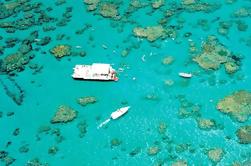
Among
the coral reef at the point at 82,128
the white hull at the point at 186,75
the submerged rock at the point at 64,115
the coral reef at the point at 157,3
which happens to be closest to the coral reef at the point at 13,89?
the submerged rock at the point at 64,115

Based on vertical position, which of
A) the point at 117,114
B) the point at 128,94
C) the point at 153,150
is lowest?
the point at 153,150

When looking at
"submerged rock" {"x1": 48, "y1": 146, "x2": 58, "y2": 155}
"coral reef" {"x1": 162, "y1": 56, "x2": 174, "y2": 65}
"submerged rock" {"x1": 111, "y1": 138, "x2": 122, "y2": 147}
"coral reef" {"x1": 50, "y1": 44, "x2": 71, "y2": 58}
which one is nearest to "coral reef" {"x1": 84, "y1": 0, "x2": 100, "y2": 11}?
"coral reef" {"x1": 50, "y1": 44, "x2": 71, "y2": 58}

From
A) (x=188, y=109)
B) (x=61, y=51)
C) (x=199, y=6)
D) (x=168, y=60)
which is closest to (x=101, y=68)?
(x=61, y=51)

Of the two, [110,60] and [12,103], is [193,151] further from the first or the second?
[12,103]

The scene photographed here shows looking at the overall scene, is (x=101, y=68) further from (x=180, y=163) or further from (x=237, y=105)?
(x=237, y=105)

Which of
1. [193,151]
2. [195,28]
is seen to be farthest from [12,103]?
[195,28]

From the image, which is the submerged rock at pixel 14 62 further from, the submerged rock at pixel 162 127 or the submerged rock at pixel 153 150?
the submerged rock at pixel 153 150
